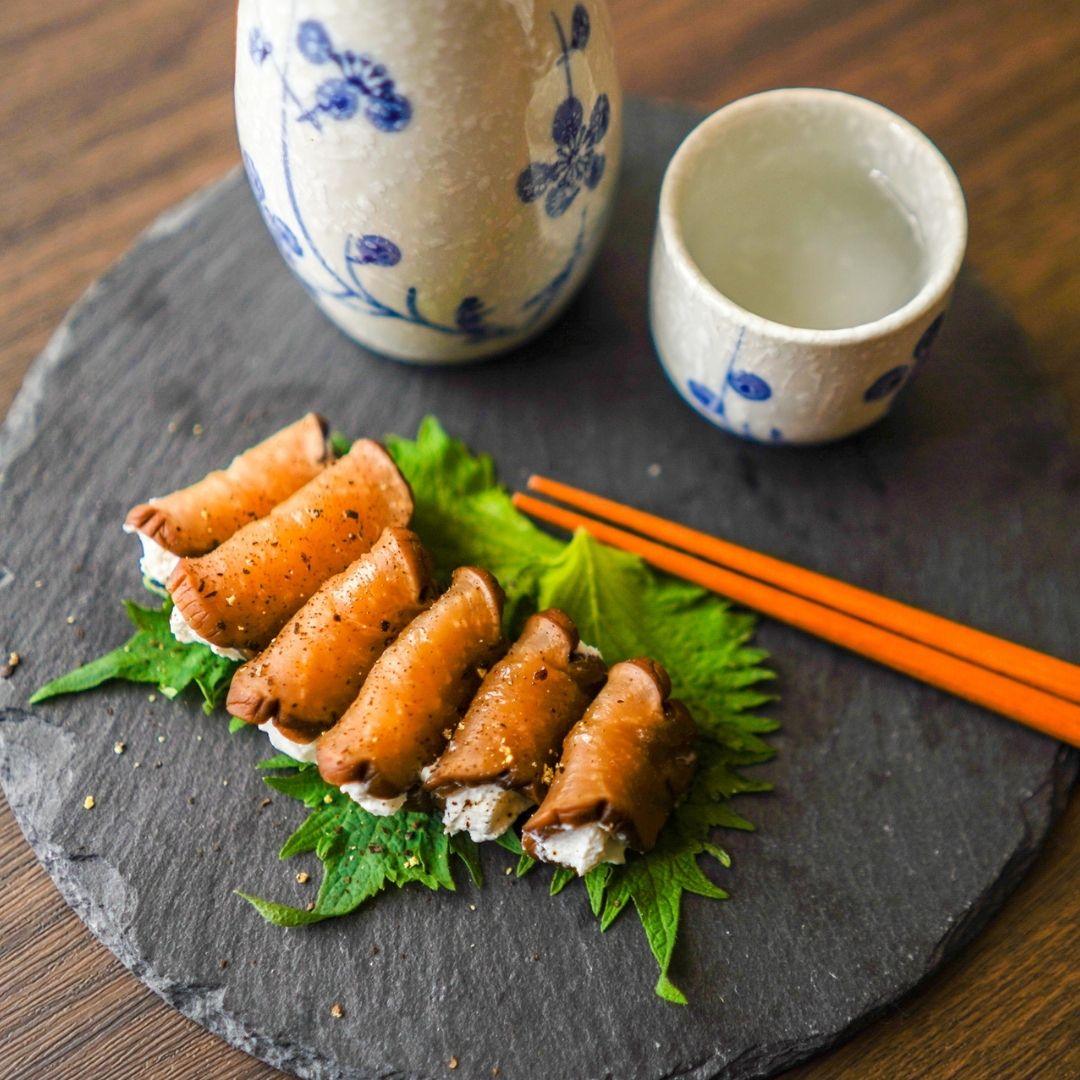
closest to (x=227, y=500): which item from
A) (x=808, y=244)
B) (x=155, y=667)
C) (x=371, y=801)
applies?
(x=155, y=667)

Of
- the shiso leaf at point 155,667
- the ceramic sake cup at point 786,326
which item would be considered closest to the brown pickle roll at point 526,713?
the shiso leaf at point 155,667

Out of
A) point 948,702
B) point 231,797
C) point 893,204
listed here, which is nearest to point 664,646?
point 948,702

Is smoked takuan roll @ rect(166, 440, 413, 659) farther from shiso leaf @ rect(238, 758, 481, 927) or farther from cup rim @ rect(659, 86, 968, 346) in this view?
cup rim @ rect(659, 86, 968, 346)

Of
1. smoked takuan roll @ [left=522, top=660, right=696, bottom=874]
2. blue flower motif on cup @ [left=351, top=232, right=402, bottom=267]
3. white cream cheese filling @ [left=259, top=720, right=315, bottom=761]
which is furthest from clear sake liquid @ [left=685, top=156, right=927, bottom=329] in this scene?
white cream cheese filling @ [left=259, top=720, right=315, bottom=761]

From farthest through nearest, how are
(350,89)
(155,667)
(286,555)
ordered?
(155,667) → (286,555) → (350,89)

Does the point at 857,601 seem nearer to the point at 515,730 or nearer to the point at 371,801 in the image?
the point at 515,730

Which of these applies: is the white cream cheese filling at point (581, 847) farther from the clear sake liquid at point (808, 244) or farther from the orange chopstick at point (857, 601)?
the clear sake liquid at point (808, 244)
